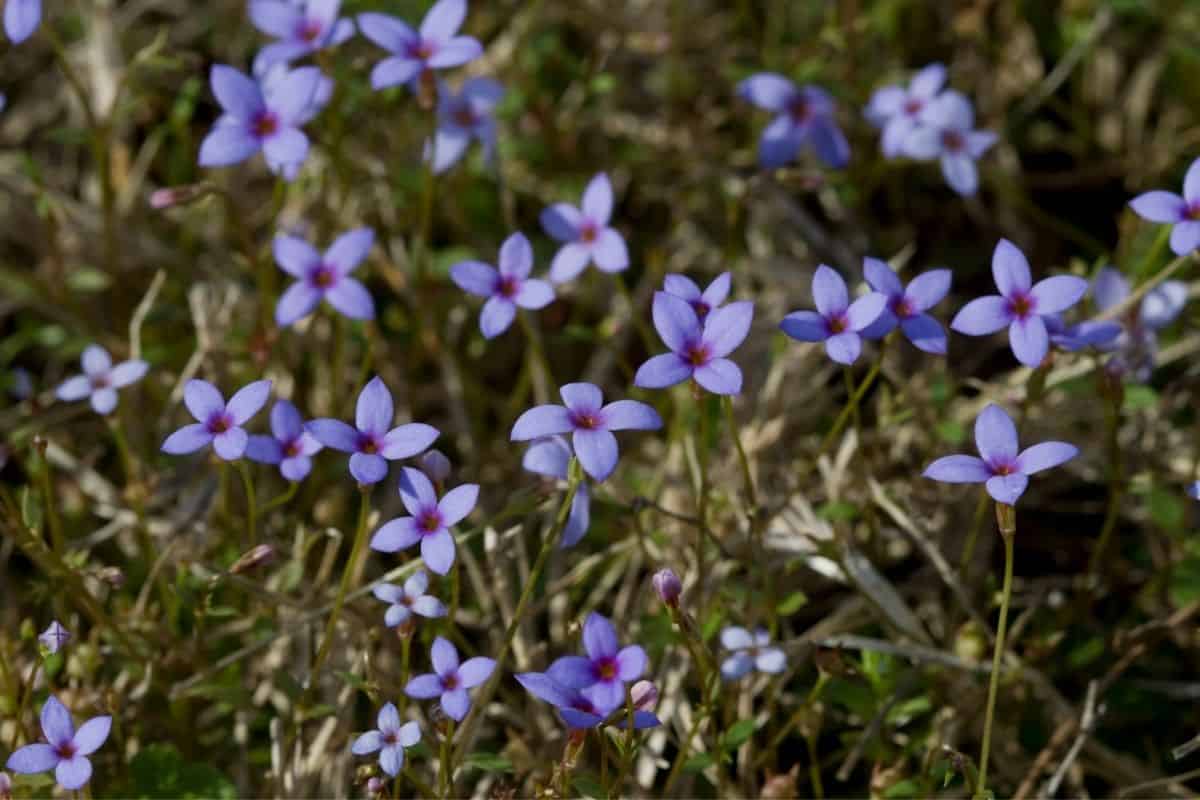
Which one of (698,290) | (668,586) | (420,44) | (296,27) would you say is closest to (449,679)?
(668,586)

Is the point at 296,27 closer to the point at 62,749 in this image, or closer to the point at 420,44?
the point at 420,44

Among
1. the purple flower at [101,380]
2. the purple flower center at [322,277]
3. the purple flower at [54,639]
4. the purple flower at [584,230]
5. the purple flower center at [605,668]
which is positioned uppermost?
the purple flower center at [322,277]

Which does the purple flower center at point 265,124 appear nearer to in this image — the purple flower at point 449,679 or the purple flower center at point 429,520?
the purple flower center at point 429,520

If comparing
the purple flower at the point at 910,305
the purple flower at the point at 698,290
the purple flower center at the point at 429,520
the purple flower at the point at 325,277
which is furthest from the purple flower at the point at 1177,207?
the purple flower at the point at 325,277

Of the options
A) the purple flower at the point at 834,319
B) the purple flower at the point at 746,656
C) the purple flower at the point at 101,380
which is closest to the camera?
the purple flower at the point at 834,319

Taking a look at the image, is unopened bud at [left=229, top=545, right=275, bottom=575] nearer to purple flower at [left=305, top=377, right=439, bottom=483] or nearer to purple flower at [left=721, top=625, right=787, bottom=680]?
purple flower at [left=305, top=377, right=439, bottom=483]

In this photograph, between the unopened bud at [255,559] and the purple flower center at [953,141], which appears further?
the purple flower center at [953,141]
